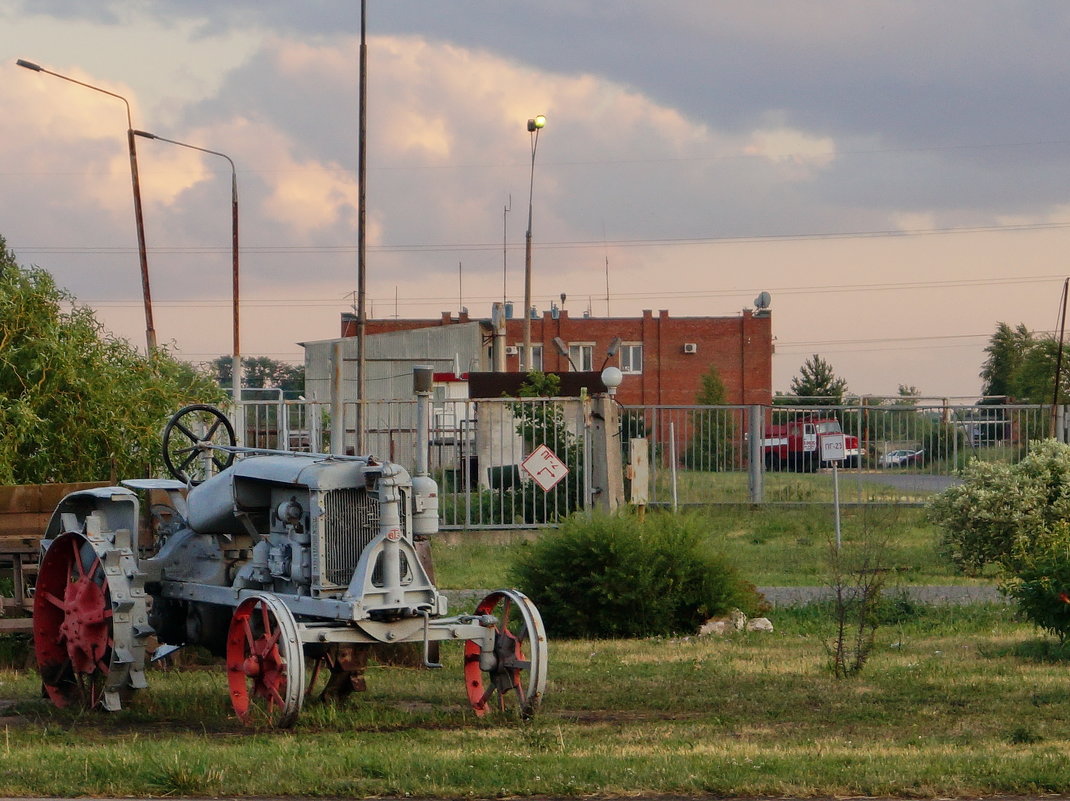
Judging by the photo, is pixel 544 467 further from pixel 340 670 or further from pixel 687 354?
pixel 687 354

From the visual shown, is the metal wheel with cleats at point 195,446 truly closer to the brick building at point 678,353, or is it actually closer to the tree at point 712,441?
the tree at point 712,441

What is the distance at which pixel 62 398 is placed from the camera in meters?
16.3

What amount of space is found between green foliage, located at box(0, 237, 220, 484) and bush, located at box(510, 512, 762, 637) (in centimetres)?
476

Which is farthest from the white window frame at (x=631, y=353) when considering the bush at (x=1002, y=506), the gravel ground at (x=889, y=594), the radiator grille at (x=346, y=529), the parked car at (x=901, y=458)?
the radiator grille at (x=346, y=529)

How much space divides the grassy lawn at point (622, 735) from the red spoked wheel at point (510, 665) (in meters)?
0.18

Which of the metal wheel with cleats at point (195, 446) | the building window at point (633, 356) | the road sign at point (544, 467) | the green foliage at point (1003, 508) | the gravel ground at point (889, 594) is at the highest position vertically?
the building window at point (633, 356)

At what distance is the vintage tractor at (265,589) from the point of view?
29.1ft

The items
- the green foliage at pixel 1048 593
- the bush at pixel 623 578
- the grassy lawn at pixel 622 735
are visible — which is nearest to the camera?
the grassy lawn at pixel 622 735

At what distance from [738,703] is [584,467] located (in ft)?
47.1

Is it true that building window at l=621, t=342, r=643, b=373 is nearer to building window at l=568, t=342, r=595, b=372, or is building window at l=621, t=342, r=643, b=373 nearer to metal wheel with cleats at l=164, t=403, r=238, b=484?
building window at l=568, t=342, r=595, b=372

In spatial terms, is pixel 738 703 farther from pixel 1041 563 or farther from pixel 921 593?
pixel 921 593

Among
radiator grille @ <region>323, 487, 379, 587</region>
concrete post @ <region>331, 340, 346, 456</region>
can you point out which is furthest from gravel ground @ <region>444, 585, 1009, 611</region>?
radiator grille @ <region>323, 487, 379, 587</region>

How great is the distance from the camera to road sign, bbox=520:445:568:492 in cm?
2181

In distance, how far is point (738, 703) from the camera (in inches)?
405
